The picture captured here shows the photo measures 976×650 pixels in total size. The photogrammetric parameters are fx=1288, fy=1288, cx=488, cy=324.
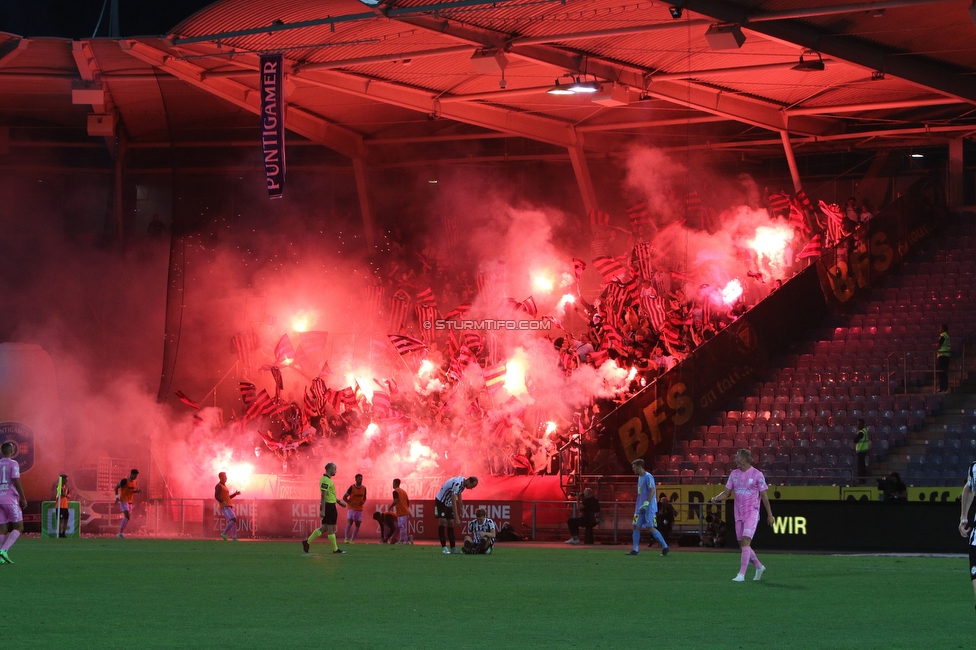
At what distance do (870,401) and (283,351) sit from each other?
17.9 meters

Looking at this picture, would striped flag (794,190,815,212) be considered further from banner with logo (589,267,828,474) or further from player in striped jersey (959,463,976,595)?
player in striped jersey (959,463,976,595)

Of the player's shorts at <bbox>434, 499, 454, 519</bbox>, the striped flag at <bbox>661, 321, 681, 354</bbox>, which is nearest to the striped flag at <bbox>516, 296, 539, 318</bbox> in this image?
the striped flag at <bbox>661, 321, 681, 354</bbox>

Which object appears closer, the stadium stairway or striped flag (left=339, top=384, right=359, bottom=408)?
the stadium stairway

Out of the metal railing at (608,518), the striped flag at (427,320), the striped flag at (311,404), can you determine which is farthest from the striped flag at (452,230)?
the metal railing at (608,518)

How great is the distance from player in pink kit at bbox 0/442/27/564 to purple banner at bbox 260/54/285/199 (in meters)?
12.6

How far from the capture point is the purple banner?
1145 inches

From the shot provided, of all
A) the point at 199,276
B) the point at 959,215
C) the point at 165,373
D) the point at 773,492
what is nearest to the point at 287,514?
the point at 165,373

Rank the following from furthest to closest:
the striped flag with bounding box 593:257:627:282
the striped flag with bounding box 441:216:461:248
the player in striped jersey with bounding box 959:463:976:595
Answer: the striped flag with bounding box 441:216:461:248
the striped flag with bounding box 593:257:627:282
the player in striped jersey with bounding box 959:463:976:595

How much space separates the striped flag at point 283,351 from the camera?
4006 cm

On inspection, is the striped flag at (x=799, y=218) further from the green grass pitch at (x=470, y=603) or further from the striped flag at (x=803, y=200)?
the green grass pitch at (x=470, y=603)

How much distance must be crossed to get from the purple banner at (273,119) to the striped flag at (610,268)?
42.4 feet

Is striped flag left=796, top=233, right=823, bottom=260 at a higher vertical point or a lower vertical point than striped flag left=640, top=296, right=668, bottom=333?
higher

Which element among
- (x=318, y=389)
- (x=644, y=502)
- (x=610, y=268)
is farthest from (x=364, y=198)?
(x=644, y=502)

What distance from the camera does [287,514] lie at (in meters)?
32.1
